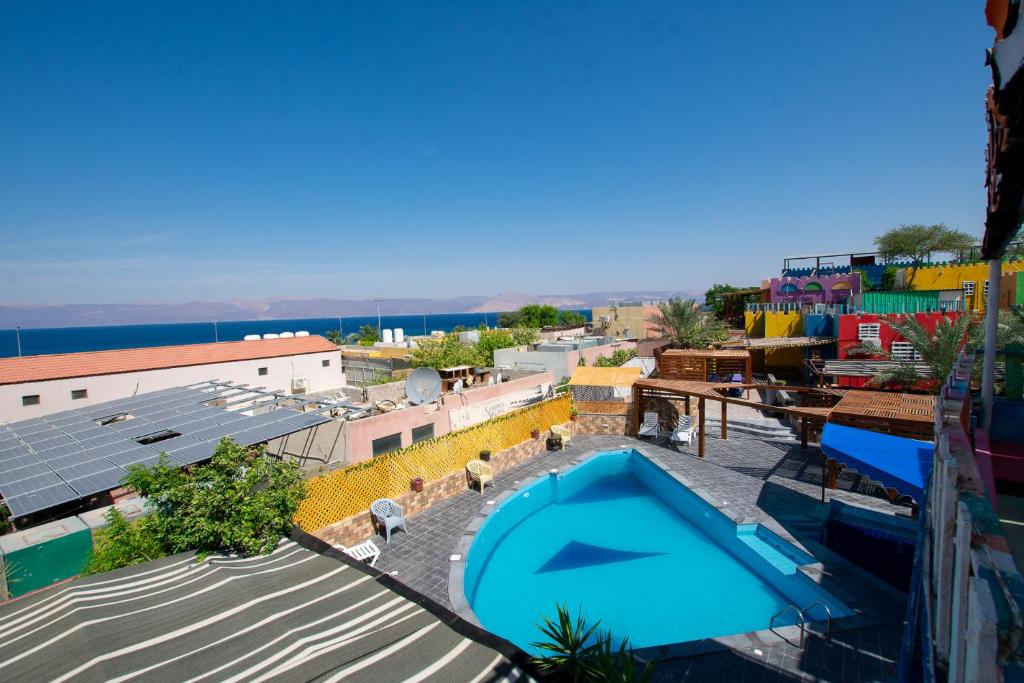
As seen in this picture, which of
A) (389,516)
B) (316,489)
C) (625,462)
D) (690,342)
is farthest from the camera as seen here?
(690,342)

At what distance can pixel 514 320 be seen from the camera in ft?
258

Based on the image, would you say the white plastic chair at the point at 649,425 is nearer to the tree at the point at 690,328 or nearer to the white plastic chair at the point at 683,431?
the white plastic chair at the point at 683,431

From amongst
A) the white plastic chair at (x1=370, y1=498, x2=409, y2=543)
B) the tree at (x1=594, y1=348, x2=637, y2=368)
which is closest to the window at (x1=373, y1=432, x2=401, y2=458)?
the white plastic chair at (x1=370, y1=498, x2=409, y2=543)

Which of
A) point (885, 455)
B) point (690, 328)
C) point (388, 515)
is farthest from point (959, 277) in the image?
point (388, 515)

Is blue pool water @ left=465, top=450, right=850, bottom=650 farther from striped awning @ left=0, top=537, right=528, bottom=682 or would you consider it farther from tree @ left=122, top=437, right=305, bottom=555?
striped awning @ left=0, top=537, right=528, bottom=682

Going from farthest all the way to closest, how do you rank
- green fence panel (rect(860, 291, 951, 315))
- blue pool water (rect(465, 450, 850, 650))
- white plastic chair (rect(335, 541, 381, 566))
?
1. green fence panel (rect(860, 291, 951, 315))
2. white plastic chair (rect(335, 541, 381, 566))
3. blue pool water (rect(465, 450, 850, 650))

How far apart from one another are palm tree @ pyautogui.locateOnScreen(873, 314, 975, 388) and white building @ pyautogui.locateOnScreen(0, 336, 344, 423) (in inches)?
1143

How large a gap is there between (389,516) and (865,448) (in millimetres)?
10360

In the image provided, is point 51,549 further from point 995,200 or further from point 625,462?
point 625,462

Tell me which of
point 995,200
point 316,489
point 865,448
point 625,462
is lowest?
point 625,462

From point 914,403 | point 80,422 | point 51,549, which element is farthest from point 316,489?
point 914,403

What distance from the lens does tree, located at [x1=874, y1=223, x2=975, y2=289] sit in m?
35.3

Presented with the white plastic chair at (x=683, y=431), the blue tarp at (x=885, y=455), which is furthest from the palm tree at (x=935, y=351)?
the blue tarp at (x=885, y=455)

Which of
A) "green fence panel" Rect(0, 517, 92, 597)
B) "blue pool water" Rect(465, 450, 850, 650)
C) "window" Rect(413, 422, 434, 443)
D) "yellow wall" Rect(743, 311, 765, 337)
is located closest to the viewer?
"green fence panel" Rect(0, 517, 92, 597)
